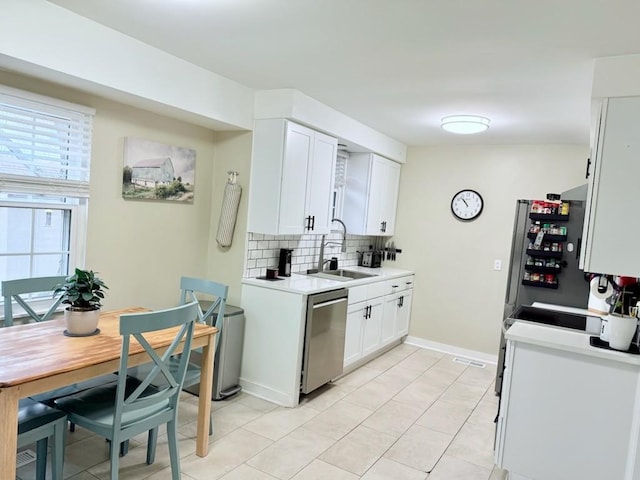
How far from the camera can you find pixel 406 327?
5141 millimetres

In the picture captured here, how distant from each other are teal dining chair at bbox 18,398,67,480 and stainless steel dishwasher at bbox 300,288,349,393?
172 centimetres

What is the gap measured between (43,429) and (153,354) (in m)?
0.54

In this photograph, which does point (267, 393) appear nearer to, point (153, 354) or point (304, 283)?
point (304, 283)

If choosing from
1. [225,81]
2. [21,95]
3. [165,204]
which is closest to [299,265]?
[165,204]

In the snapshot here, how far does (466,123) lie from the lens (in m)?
3.61

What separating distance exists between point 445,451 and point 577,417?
87cm

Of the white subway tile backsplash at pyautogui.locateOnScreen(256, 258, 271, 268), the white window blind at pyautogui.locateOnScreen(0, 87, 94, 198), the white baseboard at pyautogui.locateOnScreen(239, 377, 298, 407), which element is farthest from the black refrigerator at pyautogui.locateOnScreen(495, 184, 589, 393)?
the white window blind at pyautogui.locateOnScreen(0, 87, 94, 198)

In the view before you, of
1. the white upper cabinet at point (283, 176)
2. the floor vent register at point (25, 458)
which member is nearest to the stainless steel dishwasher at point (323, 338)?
the white upper cabinet at point (283, 176)

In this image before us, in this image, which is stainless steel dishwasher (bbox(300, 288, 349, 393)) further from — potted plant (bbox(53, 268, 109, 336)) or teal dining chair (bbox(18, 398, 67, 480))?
teal dining chair (bbox(18, 398, 67, 480))

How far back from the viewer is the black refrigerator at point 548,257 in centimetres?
363

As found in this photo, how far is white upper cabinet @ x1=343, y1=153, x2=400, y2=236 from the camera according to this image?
4.71 meters

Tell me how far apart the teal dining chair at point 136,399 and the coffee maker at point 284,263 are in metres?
1.57

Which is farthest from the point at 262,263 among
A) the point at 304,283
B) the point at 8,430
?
the point at 8,430

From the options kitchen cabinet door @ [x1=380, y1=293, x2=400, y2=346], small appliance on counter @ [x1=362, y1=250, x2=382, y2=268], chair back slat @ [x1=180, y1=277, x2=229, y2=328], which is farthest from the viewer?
small appliance on counter @ [x1=362, y1=250, x2=382, y2=268]
